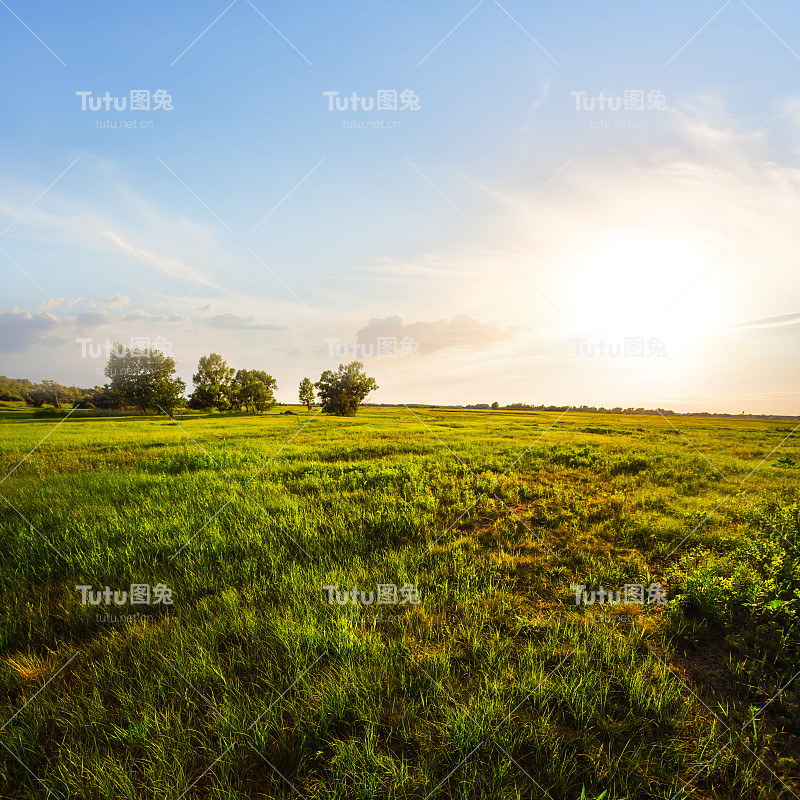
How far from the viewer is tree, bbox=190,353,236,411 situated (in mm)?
48219

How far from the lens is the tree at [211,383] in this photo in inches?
1898

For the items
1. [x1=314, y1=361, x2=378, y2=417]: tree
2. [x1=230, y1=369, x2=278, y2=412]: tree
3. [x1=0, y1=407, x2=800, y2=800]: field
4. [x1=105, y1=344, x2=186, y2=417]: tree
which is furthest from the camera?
[x1=230, y1=369, x2=278, y2=412]: tree

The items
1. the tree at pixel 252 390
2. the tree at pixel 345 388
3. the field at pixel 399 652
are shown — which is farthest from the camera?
the tree at pixel 252 390

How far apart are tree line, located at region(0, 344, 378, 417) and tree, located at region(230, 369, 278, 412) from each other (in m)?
0.76

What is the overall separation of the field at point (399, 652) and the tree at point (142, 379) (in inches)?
1065

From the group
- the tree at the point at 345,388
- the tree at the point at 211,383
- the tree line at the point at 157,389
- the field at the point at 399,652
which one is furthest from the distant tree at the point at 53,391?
the field at the point at 399,652

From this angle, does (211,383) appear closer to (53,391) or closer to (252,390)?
(252,390)

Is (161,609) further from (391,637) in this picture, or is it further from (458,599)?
(458,599)

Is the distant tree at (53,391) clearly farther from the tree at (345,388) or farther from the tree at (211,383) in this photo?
the tree at (345,388)

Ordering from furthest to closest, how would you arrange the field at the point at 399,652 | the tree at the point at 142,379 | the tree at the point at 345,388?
the tree at the point at 345,388 → the tree at the point at 142,379 → the field at the point at 399,652

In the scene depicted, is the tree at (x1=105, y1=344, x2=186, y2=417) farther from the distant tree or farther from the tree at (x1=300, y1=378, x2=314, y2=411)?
the tree at (x1=300, y1=378, x2=314, y2=411)

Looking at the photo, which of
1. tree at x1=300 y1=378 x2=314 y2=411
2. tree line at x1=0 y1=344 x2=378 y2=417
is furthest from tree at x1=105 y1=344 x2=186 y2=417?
tree at x1=300 y1=378 x2=314 y2=411

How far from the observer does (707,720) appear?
2.65 metres

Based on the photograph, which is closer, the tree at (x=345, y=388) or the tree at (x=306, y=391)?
the tree at (x=345, y=388)
